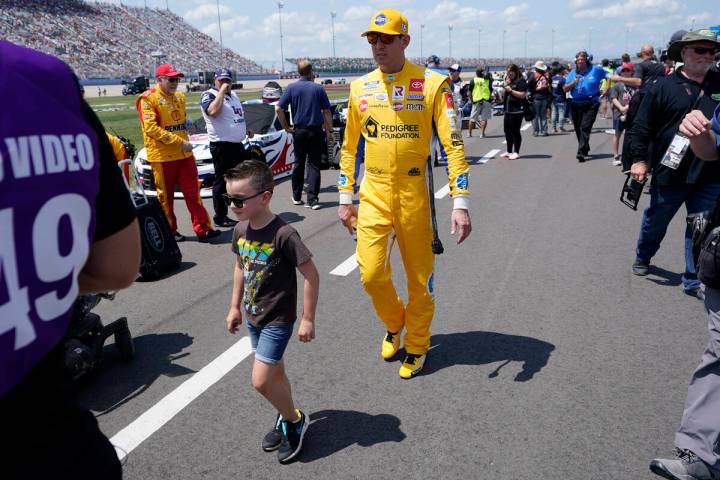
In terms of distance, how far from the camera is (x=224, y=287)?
5484mm

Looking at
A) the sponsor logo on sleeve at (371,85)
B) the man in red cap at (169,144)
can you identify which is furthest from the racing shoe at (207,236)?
the sponsor logo on sleeve at (371,85)

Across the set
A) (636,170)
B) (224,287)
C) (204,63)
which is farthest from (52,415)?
(204,63)

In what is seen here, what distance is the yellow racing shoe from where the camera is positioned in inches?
157

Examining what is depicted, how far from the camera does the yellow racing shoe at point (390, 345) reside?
13.1ft

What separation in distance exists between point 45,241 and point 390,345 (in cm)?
318

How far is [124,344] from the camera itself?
4.01 meters

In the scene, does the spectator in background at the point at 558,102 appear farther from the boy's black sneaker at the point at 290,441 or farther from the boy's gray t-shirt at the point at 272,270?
the boy's black sneaker at the point at 290,441

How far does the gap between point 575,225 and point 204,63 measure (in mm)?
83077

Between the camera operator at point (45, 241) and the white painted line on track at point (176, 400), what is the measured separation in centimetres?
211

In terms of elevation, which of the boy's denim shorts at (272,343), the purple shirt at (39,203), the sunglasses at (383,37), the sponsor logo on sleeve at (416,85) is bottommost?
the boy's denim shorts at (272,343)

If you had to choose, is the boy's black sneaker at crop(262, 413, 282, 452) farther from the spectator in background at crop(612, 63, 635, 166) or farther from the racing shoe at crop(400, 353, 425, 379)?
the spectator in background at crop(612, 63, 635, 166)

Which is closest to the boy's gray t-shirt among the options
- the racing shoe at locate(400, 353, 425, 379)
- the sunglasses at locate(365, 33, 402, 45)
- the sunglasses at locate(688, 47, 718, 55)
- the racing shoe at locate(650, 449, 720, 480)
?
the racing shoe at locate(400, 353, 425, 379)

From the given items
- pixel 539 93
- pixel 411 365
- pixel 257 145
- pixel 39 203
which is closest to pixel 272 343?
pixel 411 365

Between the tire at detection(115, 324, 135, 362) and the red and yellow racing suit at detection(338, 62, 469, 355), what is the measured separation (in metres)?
1.73
